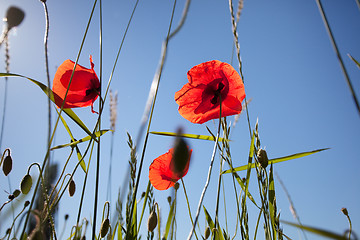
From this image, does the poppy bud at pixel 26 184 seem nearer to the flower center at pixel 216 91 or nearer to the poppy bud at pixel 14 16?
the poppy bud at pixel 14 16

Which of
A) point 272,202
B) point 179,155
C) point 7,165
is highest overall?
point 7,165

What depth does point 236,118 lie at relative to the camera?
1683mm

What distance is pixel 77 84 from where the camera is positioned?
1370mm

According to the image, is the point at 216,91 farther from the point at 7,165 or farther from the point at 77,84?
the point at 7,165

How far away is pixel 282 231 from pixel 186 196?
0.37 m

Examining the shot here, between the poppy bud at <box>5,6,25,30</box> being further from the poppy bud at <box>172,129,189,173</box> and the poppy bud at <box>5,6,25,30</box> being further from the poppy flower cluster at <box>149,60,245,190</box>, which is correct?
the poppy flower cluster at <box>149,60,245,190</box>

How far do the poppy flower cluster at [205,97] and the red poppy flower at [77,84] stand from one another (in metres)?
0.41

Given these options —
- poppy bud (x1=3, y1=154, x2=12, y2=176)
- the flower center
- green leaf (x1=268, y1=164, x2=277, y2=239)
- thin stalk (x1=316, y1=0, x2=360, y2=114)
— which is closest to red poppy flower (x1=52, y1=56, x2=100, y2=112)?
poppy bud (x1=3, y1=154, x2=12, y2=176)

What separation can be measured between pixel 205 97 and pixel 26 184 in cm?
92

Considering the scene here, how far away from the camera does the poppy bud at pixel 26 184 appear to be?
3.11 ft

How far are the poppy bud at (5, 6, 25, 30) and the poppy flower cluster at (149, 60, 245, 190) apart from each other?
A: 0.86 meters

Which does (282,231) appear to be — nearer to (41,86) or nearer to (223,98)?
(223,98)

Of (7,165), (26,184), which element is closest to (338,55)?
(26,184)

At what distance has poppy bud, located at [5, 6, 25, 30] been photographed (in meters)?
0.70
